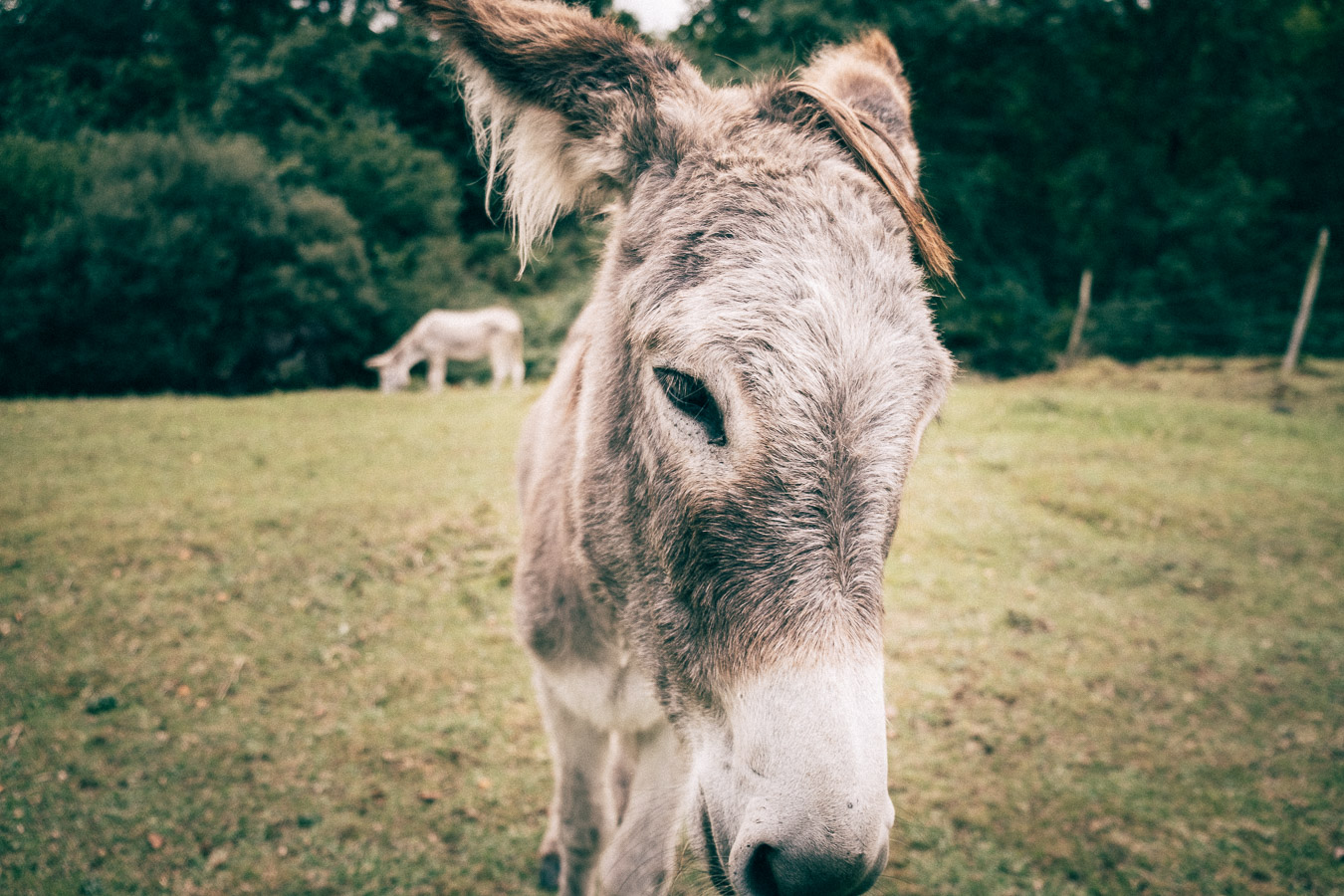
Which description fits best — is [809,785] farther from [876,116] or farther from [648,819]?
[876,116]

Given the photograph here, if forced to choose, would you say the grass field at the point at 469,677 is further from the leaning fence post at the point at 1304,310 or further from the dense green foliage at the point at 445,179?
the leaning fence post at the point at 1304,310

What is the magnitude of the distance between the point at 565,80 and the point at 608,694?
6.83 ft

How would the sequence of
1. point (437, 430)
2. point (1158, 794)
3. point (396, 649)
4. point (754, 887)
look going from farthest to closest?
point (437, 430)
point (396, 649)
point (1158, 794)
point (754, 887)

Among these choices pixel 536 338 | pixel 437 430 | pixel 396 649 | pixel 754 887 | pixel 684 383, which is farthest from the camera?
pixel 536 338

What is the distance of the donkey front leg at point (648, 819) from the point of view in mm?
2055

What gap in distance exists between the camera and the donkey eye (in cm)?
141

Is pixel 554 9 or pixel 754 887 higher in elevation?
pixel 554 9

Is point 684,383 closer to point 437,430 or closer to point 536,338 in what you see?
point 437,430

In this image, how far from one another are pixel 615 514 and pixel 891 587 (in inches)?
209

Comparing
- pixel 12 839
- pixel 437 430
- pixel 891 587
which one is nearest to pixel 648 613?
pixel 12 839

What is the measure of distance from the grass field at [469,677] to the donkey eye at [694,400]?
113 cm

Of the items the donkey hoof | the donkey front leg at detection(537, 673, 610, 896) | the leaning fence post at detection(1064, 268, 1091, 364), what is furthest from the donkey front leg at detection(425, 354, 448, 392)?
the leaning fence post at detection(1064, 268, 1091, 364)

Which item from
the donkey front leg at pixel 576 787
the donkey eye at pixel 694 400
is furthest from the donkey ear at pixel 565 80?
A: the donkey front leg at pixel 576 787

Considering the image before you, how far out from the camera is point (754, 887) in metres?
1.21
